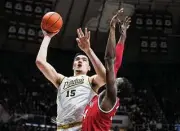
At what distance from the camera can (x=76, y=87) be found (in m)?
4.21

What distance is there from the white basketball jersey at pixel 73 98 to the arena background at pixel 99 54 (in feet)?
32.7

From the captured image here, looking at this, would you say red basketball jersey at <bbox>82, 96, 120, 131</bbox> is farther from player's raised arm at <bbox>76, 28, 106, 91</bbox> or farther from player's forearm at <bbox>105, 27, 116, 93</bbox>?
player's raised arm at <bbox>76, 28, 106, 91</bbox>

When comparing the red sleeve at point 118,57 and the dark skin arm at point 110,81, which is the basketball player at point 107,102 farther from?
the red sleeve at point 118,57

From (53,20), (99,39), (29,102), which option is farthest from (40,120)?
(53,20)

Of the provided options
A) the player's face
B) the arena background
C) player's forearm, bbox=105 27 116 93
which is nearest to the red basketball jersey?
player's forearm, bbox=105 27 116 93

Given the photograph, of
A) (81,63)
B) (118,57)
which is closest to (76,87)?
(81,63)

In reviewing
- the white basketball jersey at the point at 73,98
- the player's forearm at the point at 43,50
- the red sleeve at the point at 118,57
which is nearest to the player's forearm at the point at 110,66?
the red sleeve at the point at 118,57

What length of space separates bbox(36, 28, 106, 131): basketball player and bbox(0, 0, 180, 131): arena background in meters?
9.91

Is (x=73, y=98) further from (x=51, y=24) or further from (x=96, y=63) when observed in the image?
(x=51, y=24)

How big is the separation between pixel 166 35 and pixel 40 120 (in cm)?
653

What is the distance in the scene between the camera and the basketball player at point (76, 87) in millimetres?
3914

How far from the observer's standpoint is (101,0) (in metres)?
15.9

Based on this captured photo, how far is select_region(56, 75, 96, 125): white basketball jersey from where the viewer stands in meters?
4.06

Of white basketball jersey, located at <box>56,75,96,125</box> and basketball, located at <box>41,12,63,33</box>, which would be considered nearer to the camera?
white basketball jersey, located at <box>56,75,96,125</box>
